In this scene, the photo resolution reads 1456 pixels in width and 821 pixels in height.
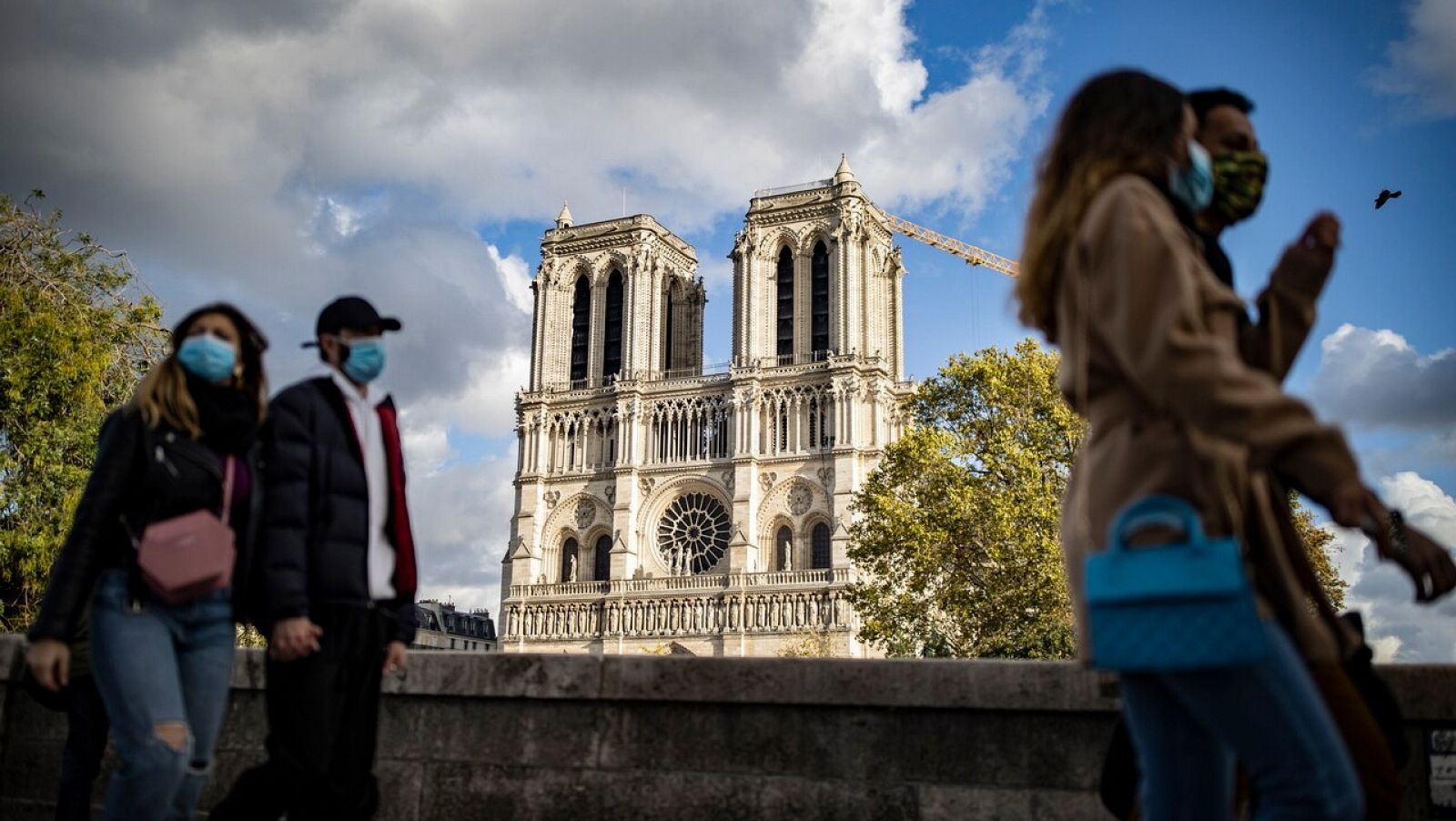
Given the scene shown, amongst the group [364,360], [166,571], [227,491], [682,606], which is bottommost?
[166,571]

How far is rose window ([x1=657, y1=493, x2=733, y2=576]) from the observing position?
52.8 meters

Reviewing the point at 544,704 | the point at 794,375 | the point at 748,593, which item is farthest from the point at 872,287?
the point at 544,704

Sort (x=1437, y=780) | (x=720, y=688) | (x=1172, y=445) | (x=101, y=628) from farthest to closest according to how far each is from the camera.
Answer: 1. (x=720, y=688)
2. (x=1437, y=780)
3. (x=101, y=628)
4. (x=1172, y=445)

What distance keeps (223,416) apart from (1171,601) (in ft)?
8.50

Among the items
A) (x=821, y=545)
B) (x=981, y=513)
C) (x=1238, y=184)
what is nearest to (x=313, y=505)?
(x=1238, y=184)

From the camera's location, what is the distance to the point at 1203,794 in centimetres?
236

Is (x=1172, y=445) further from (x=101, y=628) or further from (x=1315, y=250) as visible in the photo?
(x=101, y=628)

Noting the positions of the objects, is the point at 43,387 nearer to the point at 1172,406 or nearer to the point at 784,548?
the point at 1172,406

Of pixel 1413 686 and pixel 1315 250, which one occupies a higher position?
pixel 1315 250

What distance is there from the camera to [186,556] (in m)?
3.34

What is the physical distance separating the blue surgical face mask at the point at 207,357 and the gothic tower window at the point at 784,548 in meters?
47.3

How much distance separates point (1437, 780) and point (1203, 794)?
2.76 meters

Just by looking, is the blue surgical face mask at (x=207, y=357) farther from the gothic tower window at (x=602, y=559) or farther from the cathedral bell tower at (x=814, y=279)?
the gothic tower window at (x=602, y=559)

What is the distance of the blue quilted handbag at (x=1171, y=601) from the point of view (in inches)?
87.0
